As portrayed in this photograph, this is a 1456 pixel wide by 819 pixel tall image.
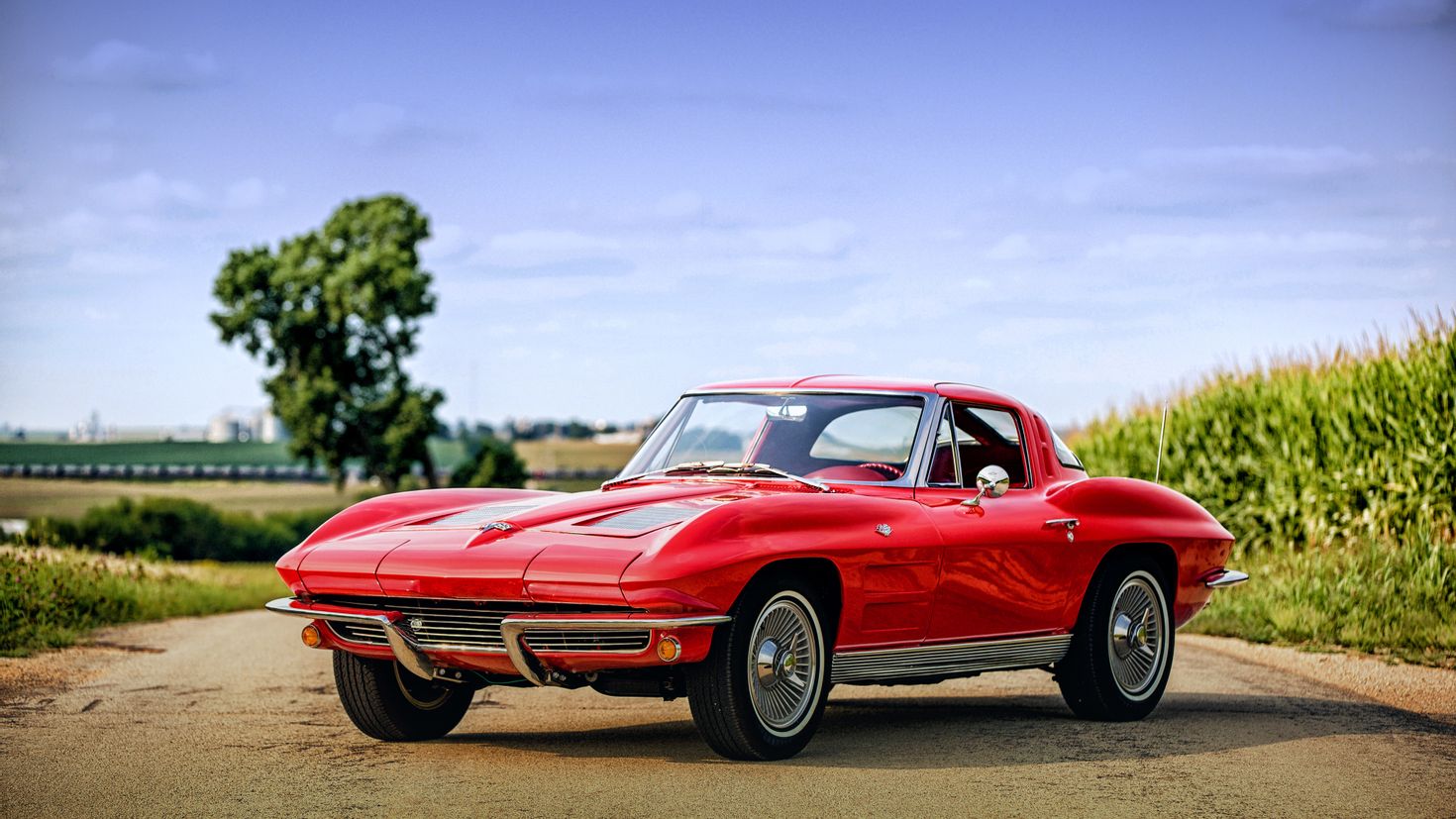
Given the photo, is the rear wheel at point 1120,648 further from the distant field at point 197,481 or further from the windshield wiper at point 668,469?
the distant field at point 197,481

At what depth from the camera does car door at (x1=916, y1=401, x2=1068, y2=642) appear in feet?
25.4

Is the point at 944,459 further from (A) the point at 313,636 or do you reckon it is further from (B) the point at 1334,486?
(B) the point at 1334,486

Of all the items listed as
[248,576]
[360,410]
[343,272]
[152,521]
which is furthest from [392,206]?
[248,576]

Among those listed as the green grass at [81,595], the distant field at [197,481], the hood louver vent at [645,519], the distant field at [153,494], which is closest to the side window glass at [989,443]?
the hood louver vent at [645,519]

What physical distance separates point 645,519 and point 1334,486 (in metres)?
12.4

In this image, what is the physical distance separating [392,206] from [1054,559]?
47454mm

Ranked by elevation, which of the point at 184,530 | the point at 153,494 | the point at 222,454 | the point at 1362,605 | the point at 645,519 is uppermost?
the point at 222,454

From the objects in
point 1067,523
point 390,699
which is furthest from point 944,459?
point 390,699

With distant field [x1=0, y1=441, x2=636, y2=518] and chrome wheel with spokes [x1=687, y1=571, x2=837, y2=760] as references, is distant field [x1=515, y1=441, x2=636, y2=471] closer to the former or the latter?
distant field [x1=0, y1=441, x2=636, y2=518]

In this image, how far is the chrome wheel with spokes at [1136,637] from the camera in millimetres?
8789

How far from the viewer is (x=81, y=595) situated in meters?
15.0

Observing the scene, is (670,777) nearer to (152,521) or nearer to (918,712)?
(918,712)

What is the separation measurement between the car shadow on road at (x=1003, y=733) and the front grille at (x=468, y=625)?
0.87 metres

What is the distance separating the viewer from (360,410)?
2026 inches
